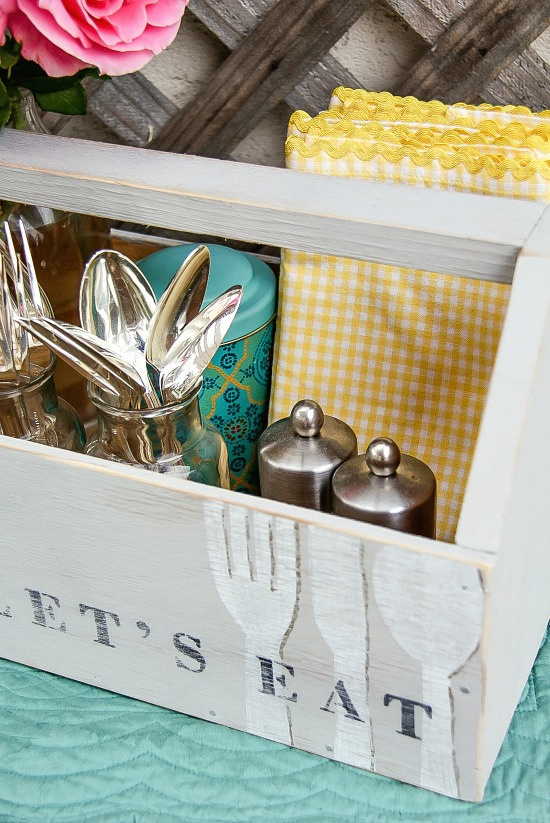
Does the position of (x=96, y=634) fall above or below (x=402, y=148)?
below

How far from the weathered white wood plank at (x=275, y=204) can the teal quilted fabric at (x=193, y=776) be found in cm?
21

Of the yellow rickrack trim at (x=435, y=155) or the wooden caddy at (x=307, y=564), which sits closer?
the wooden caddy at (x=307, y=564)

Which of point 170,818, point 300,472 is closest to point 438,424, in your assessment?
point 300,472

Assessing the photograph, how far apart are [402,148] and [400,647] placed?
252 millimetres

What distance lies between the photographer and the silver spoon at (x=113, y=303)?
0.45m

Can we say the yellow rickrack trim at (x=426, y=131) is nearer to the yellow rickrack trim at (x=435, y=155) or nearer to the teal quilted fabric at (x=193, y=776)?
the yellow rickrack trim at (x=435, y=155)

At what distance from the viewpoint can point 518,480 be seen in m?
0.32

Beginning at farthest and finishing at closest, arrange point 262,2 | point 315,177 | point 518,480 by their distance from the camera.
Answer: point 262,2, point 315,177, point 518,480

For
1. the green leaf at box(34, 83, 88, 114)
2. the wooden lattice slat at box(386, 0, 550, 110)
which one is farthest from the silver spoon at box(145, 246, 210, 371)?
the wooden lattice slat at box(386, 0, 550, 110)

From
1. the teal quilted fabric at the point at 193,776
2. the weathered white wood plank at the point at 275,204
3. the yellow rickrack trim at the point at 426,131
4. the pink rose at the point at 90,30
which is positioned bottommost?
the teal quilted fabric at the point at 193,776

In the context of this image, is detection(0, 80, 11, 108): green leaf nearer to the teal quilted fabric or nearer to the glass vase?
the glass vase

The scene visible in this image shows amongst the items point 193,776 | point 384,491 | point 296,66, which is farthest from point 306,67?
point 193,776

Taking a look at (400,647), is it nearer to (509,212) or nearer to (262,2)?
(509,212)

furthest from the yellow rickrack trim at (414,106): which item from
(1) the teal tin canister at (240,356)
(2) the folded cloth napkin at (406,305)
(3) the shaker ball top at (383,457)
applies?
(3) the shaker ball top at (383,457)
